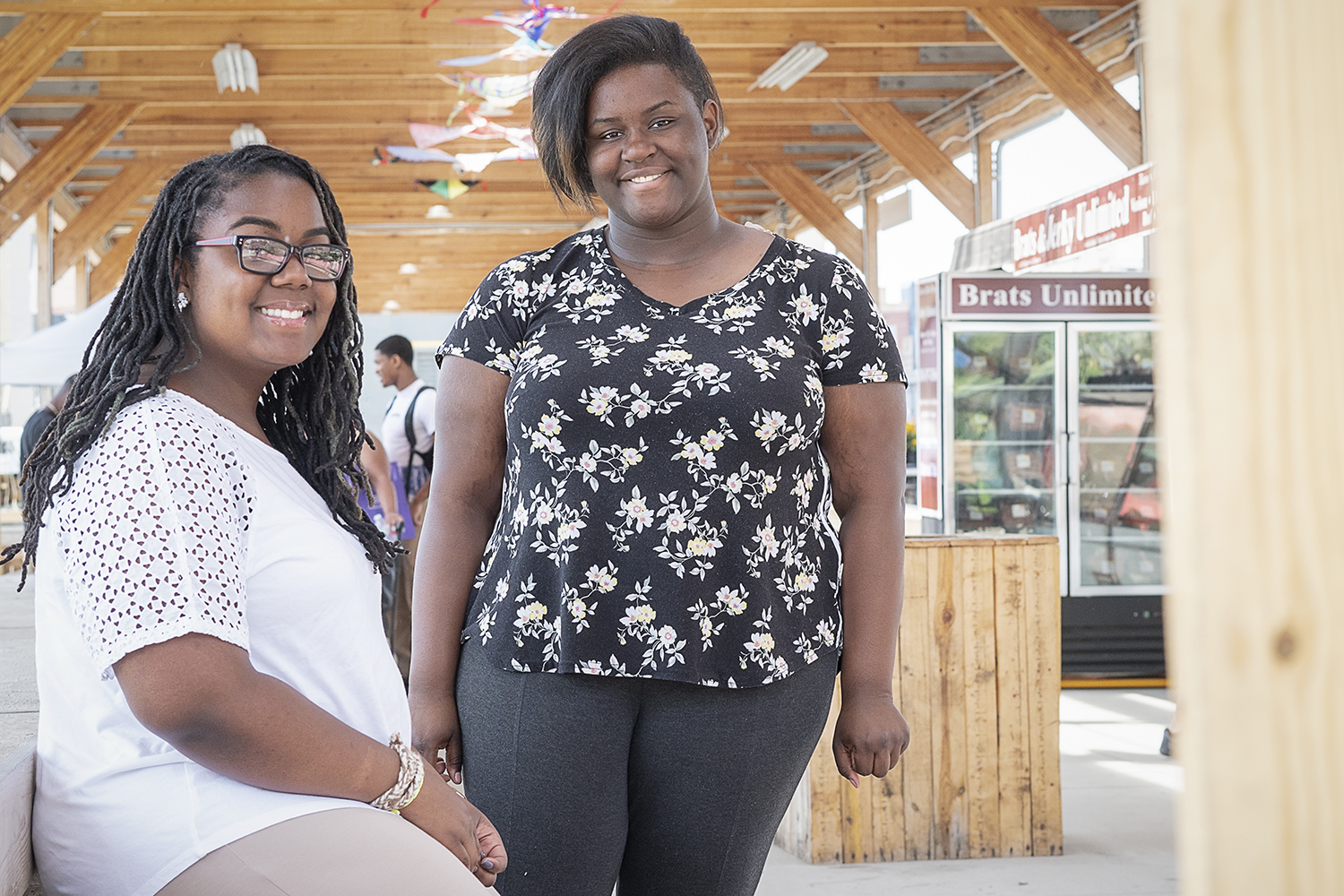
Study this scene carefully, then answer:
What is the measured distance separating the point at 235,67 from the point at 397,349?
318cm

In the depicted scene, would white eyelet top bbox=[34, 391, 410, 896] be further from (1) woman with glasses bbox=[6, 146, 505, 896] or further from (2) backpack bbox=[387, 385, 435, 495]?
(2) backpack bbox=[387, 385, 435, 495]

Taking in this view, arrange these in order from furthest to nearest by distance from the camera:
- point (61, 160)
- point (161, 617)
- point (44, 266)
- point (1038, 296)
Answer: point (44, 266)
point (61, 160)
point (1038, 296)
point (161, 617)

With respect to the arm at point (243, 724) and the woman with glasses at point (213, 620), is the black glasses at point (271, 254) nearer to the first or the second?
the woman with glasses at point (213, 620)

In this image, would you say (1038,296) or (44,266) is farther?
(44,266)

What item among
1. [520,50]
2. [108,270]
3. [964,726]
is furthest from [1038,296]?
[108,270]

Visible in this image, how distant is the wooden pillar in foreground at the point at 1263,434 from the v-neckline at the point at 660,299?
1.14 metres

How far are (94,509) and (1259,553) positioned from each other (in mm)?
988

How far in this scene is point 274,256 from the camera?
1.42 meters

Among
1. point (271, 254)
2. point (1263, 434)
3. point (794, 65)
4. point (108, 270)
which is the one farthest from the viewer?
point (108, 270)

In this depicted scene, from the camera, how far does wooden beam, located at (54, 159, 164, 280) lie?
39.9ft

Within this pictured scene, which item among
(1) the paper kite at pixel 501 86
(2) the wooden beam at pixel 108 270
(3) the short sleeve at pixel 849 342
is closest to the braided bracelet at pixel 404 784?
(3) the short sleeve at pixel 849 342

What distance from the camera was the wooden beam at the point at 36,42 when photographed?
726cm

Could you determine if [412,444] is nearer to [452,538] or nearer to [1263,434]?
[452,538]

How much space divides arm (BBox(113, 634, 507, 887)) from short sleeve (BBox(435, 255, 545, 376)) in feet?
1.82
